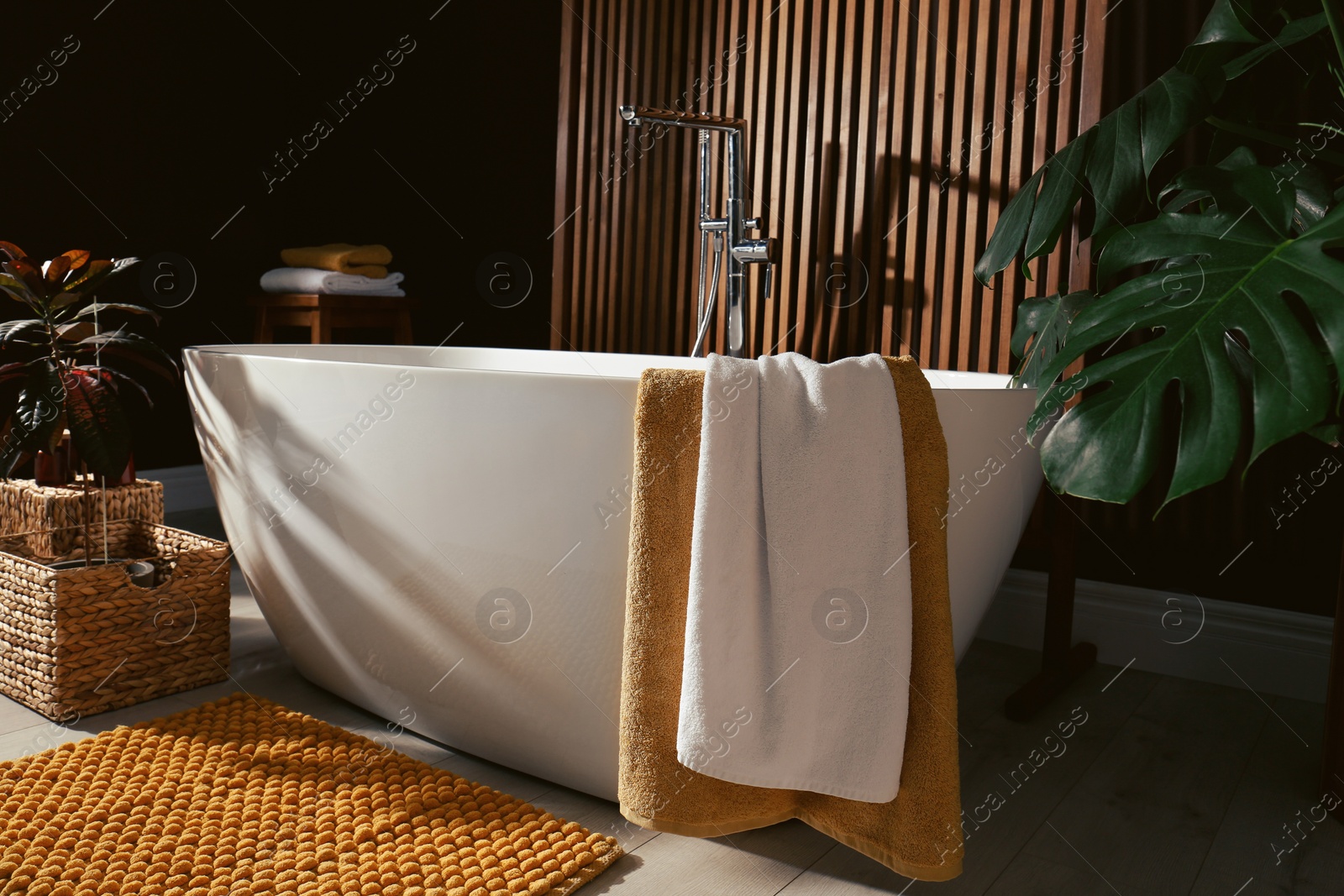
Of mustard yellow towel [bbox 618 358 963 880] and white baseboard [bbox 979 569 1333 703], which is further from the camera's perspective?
white baseboard [bbox 979 569 1333 703]

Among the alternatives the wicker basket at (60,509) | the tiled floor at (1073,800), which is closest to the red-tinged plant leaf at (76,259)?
the wicker basket at (60,509)

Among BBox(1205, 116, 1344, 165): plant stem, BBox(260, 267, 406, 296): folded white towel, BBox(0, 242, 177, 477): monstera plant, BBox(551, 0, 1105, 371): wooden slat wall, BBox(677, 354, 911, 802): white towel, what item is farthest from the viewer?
BBox(260, 267, 406, 296): folded white towel

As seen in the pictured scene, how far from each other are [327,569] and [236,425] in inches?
12.2

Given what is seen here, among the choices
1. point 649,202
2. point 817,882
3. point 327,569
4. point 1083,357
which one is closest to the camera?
point 817,882

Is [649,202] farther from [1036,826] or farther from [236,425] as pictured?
[1036,826]

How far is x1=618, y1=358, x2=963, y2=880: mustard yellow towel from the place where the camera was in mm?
1292

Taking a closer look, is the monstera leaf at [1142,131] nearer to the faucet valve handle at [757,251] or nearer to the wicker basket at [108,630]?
the faucet valve handle at [757,251]

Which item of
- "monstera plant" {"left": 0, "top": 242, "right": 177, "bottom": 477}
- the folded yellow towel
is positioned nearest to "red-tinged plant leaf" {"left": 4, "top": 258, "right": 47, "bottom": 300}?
"monstera plant" {"left": 0, "top": 242, "right": 177, "bottom": 477}

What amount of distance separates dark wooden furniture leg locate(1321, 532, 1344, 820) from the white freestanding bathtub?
52 centimetres

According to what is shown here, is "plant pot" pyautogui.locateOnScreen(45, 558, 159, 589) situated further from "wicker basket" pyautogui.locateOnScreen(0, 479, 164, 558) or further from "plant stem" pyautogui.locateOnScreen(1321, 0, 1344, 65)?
"plant stem" pyautogui.locateOnScreen(1321, 0, 1344, 65)

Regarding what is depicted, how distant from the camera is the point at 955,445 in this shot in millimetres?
1528

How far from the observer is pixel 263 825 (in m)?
1.45

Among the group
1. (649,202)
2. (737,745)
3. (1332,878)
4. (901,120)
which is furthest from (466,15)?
(1332,878)

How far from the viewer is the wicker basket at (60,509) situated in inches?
83.5
